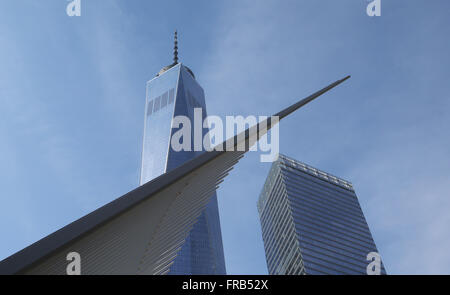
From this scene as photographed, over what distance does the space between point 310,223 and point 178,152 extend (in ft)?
156

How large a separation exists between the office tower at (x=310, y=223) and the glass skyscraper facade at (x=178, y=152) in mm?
16410

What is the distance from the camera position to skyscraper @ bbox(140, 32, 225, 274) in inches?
4722

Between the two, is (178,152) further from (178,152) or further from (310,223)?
(310,223)

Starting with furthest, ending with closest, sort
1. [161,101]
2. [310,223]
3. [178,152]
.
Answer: [161,101]
[178,152]
[310,223]

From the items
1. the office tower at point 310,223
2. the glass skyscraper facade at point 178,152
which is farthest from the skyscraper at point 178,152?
the office tower at point 310,223

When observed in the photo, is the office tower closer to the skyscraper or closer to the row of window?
the skyscraper

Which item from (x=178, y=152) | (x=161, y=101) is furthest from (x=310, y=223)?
(x=161, y=101)

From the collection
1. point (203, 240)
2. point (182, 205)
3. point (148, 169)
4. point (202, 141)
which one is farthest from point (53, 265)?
point (202, 141)

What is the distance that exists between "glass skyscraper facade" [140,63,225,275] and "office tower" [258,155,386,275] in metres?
16.4

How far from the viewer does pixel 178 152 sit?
134 m

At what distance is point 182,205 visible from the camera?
9.28 meters

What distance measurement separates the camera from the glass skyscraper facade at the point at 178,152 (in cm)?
11994

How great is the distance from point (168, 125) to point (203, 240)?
39.1 m
